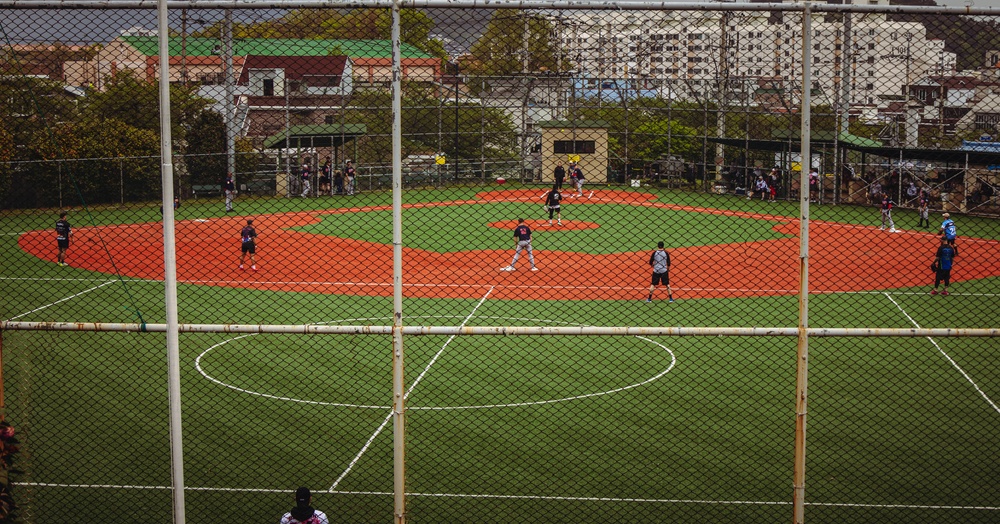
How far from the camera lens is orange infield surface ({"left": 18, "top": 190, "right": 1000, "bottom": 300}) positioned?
84.2ft

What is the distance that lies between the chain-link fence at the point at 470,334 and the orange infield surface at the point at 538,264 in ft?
0.64

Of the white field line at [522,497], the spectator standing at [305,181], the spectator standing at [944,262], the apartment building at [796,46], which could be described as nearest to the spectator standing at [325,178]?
the spectator standing at [305,181]

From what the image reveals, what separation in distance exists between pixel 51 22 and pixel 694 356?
13278 millimetres

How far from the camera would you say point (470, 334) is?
25.1ft

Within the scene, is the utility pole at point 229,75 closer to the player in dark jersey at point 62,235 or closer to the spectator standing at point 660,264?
the player in dark jersey at point 62,235

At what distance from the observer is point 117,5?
7.37 meters

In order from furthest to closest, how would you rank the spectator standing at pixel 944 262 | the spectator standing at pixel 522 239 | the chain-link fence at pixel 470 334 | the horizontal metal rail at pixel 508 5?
the spectator standing at pixel 522 239 → the spectator standing at pixel 944 262 → the chain-link fence at pixel 470 334 → the horizontal metal rail at pixel 508 5

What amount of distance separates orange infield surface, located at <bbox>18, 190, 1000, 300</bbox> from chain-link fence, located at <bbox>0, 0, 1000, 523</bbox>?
0.19 metres

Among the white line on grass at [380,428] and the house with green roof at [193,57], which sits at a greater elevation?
the house with green roof at [193,57]

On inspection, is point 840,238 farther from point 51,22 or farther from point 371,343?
point 51,22

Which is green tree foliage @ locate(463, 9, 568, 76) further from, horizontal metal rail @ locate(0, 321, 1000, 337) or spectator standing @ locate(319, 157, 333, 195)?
spectator standing @ locate(319, 157, 333, 195)

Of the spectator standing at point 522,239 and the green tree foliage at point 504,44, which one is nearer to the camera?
the green tree foliage at point 504,44

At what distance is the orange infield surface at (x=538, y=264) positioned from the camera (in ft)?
84.2

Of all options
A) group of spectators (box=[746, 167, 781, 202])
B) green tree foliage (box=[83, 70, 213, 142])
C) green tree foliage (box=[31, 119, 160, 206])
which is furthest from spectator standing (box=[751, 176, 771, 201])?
green tree foliage (box=[31, 119, 160, 206])
